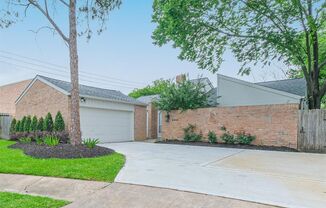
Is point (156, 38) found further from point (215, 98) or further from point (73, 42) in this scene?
point (215, 98)

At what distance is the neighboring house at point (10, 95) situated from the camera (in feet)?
85.9

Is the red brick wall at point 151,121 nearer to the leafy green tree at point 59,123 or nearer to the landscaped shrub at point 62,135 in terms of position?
the leafy green tree at point 59,123

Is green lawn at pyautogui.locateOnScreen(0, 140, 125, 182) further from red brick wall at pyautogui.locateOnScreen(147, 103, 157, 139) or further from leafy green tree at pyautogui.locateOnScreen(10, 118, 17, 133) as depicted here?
red brick wall at pyautogui.locateOnScreen(147, 103, 157, 139)

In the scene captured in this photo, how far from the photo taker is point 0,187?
5699 millimetres

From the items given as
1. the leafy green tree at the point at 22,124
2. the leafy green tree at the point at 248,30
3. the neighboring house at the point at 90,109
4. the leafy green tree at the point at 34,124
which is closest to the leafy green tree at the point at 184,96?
the leafy green tree at the point at 248,30

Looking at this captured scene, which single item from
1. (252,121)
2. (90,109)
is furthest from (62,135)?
(252,121)

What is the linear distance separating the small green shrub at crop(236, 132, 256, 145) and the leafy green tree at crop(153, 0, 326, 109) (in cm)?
347

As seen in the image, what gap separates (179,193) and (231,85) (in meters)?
12.1

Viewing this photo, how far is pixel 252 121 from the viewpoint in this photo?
42.0 ft

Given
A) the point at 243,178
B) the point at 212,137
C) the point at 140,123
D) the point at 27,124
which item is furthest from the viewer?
the point at 140,123

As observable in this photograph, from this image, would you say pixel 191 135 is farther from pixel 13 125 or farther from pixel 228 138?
pixel 13 125

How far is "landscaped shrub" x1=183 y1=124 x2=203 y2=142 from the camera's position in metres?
14.6

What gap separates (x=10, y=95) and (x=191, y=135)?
21.5 meters

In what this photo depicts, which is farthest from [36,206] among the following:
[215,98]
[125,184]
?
[215,98]
